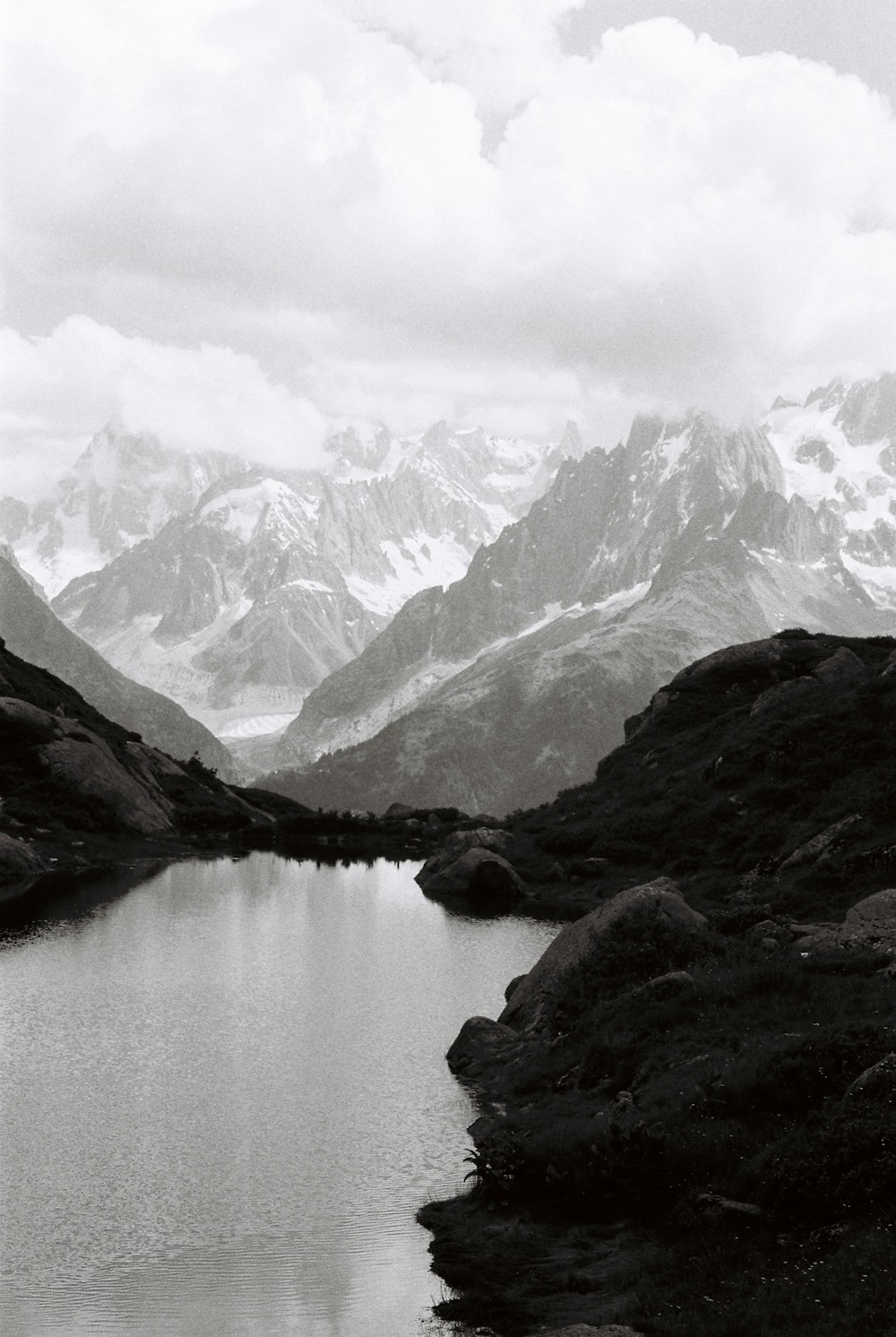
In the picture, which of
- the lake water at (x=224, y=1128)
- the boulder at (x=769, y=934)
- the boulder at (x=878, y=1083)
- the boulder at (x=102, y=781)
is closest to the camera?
the boulder at (x=878, y=1083)

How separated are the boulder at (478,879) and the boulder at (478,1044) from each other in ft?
218

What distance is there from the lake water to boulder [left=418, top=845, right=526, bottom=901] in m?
31.0

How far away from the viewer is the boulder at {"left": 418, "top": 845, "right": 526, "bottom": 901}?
129m

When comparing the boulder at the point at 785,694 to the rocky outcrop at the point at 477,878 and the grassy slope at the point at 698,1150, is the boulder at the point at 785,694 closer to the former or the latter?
the rocky outcrop at the point at 477,878

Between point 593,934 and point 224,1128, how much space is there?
17.1 m

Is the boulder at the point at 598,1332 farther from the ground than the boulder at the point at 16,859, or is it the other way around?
the boulder at the point at 16,859

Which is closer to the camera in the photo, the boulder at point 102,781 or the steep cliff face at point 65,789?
the steep cliff face at point 65,789

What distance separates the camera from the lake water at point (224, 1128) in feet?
118

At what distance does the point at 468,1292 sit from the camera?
35375mm

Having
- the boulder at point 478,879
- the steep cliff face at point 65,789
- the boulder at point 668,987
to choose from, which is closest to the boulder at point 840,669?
the boulder at point 478,879

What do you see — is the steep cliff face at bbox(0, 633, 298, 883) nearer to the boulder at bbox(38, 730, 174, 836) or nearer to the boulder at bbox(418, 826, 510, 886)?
the boulder at bbox(38, 730, 174, 836)

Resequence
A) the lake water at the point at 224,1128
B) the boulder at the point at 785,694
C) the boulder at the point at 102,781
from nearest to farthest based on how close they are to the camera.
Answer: the lake water at the point at 224,1128 → the boulder at the point at 785,694 → the boulder at the point at 102,781

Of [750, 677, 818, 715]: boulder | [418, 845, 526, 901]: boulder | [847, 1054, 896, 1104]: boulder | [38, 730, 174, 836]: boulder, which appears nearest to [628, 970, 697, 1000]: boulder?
[847, 1054, 896, 1104]: boulder

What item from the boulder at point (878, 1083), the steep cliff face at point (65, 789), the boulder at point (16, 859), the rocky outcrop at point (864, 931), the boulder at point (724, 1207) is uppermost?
the steep cliff face at point (65, 789)
